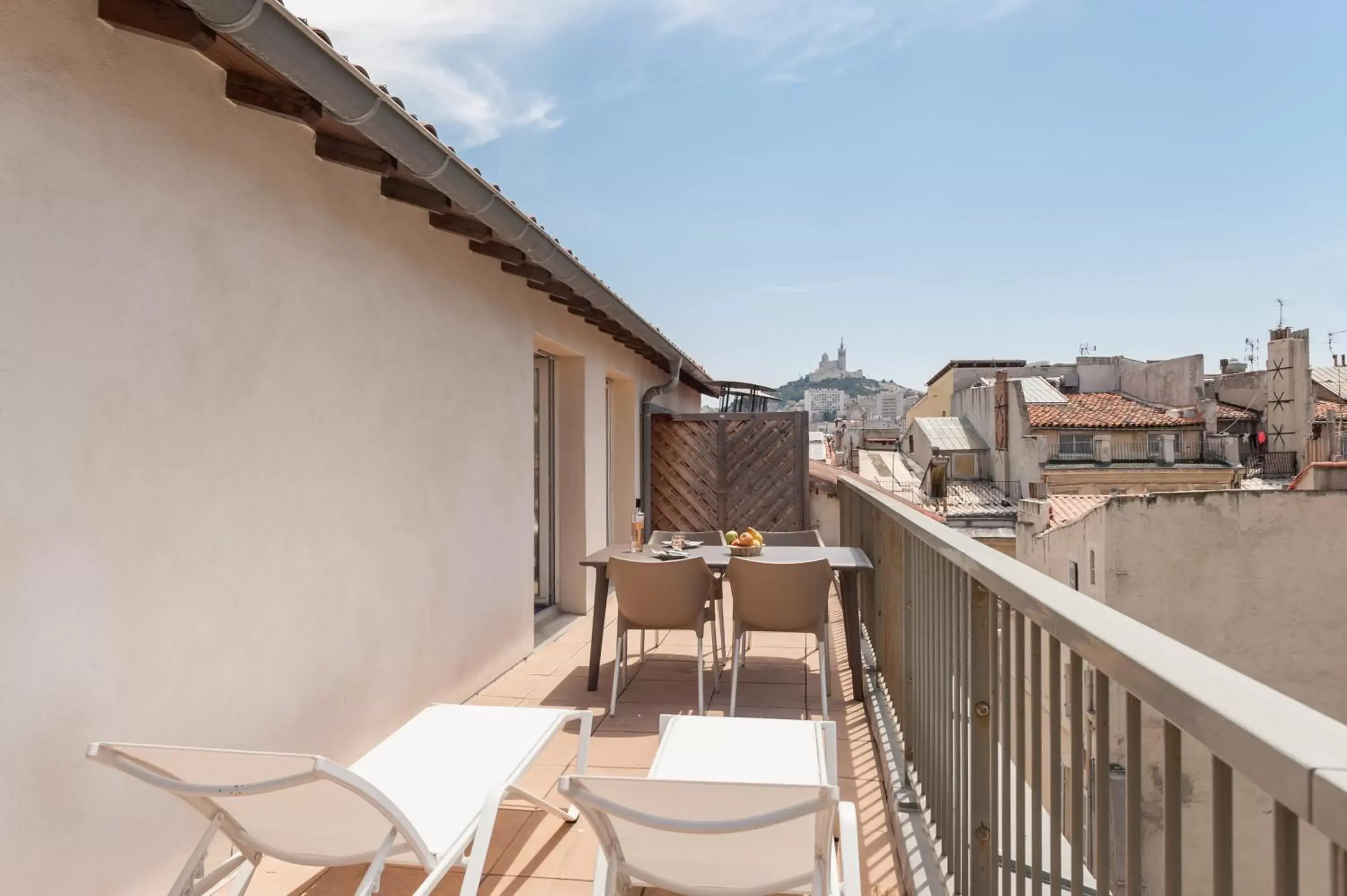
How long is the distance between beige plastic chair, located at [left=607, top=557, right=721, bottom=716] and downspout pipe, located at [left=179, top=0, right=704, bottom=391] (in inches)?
69.6

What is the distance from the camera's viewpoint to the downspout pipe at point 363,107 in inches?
81.1

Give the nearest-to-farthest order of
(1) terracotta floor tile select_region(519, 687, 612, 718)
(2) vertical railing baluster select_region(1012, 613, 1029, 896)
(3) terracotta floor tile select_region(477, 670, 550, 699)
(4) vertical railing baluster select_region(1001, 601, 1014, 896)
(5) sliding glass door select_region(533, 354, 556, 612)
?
(2) vertical railing baluster select_region(1012, 613, 1029, 896), (4) vertical railing baluster select_region(1001, 601, 1014, 896), (1) terracotta floor tile select_region(519, 687, 612, 718), (3) terracotta floor tile select_region(477, 670, 550, 699), (5) sliding glass door select_region(533, 354, 556, 612)

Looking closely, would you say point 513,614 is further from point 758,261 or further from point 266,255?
point 758,261

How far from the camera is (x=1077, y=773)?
1.23 metres

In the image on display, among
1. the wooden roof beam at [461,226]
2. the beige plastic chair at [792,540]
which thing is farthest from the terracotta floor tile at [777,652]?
the wooden roof beam at [461,226]

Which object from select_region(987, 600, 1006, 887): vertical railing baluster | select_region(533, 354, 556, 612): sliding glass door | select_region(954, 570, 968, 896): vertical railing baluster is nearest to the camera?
select_region(987, 600, 1006, 887): vertical railing baluster

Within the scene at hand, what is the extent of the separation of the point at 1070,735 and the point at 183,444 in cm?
256

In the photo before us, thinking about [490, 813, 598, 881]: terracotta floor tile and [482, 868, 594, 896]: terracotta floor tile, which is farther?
[490, 813, 598, 881]: terracotta floor tile

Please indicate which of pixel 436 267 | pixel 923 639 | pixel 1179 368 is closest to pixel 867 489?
pixel 923 639

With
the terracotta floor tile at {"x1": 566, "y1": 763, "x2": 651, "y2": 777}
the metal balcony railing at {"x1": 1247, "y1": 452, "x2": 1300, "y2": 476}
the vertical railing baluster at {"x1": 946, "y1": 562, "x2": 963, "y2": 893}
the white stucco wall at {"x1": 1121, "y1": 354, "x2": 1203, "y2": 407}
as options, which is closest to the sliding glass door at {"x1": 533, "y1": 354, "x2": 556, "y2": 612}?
the terracotta floor tile at {"x1": 566, "y1": 763, "x2": 651, "y2": 777}

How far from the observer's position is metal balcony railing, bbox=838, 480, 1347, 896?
68 centimetres

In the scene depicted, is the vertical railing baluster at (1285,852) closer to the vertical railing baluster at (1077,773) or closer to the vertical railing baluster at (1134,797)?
the vertical railing baluster at (1134,797)

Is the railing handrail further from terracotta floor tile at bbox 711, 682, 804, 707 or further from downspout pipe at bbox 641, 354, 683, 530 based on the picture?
downspout pipe at bbox 641, 354, 683, 530

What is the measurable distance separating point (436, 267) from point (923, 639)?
122 inches
